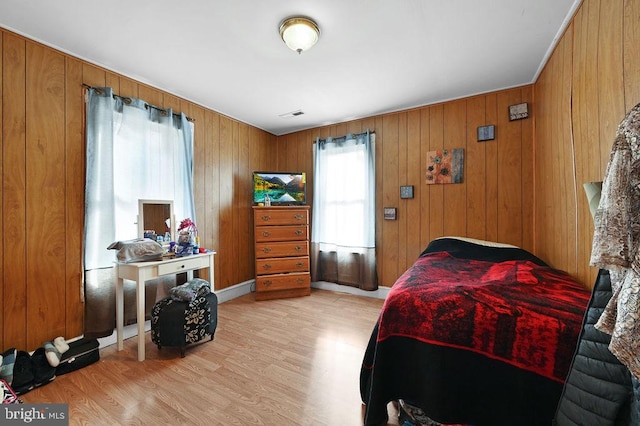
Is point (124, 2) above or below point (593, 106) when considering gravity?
above

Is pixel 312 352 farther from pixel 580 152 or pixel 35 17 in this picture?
Result: pixel 35 17

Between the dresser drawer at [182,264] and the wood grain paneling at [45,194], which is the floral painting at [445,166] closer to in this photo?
the dresser drawer at [182,264]

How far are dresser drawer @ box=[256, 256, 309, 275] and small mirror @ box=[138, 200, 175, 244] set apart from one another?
1.13 meters

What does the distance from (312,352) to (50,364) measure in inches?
70.6

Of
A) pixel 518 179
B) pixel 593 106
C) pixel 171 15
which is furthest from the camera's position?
pixel 518 179

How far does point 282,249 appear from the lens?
334cm

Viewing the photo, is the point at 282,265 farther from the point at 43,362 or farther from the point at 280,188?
the point at 43,362

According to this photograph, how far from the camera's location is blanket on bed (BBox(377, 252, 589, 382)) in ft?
3.20

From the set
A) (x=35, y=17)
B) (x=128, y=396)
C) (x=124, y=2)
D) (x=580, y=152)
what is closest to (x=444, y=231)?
(x=580, y=152)

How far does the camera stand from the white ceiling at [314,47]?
5.10 ft

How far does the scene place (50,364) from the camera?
1.68 m

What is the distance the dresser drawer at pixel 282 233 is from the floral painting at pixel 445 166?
1.73 metres

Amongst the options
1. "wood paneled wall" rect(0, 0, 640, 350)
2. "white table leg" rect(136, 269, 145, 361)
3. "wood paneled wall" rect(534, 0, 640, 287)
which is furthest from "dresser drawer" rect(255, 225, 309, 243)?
"wood paneled wall" rect(534, 0, 640, 287)

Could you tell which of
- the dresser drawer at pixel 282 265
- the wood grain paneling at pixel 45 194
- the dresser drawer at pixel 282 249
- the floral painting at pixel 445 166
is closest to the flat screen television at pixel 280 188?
the dresser drawer at pixel 282 249
